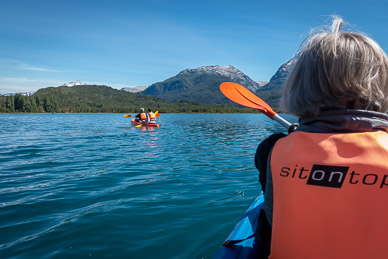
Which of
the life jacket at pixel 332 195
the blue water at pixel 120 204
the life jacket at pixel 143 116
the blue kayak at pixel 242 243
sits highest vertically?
the life jacket at pixel 143 116

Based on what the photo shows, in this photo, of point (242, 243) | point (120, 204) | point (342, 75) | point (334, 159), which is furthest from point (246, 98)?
point (120, 204)

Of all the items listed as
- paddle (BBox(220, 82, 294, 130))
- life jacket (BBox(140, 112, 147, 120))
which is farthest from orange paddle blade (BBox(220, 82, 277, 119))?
life jacket (BBox(140, 112, 147, 120))

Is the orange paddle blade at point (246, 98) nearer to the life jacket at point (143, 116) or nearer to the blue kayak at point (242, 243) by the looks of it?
the blue kayak at point (242, 243)

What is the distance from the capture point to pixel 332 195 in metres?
1.48

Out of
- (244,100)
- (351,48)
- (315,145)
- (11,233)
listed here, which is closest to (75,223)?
(11,233)

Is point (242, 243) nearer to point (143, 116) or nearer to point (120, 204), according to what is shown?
point (120, 204)

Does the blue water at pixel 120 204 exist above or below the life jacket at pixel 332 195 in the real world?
below

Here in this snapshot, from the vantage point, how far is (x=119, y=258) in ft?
11.6

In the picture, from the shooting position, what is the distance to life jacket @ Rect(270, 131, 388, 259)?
1414 mm

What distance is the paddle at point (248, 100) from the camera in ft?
11.4

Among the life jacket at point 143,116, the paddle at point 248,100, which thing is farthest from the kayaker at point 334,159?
the life jacket at point 143,116

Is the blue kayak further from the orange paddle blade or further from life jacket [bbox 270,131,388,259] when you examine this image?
the orange paddle blade

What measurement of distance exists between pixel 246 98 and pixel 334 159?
2451 mm

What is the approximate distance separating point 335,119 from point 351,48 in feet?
1.45
